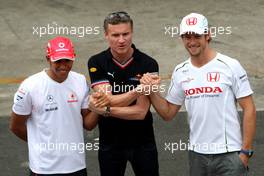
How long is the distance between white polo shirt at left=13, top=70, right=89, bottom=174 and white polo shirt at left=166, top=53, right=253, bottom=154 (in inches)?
38.2

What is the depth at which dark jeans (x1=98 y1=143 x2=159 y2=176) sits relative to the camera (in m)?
6.16

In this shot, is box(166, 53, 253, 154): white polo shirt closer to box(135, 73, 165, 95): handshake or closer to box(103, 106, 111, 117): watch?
box(135, 73, 165, 95): handshake

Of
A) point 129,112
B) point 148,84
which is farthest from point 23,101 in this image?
point 148,84

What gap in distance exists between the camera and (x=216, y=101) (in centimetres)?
557

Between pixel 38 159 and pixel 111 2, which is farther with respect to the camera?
pixel 111 2

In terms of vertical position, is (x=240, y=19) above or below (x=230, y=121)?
above

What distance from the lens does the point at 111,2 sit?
52.9 ft

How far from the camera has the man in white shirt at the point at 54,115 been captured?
567 centimetres

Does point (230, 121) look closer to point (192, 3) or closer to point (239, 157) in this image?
point (239, 157)

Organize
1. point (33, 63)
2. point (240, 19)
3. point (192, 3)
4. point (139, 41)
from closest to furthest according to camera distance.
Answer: point (33, 63)
point (139, 41)
point (240, 19)
point (192, 3)

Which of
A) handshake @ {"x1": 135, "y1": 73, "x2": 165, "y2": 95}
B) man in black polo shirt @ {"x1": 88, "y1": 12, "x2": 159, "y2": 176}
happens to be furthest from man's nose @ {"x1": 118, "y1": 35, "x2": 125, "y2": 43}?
handshake @ {"x1": 135, "y1": 73, "x2": 165, "y2": 95}

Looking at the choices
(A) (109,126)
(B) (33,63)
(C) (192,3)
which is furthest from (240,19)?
(A) (109,126)

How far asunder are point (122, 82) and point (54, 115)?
707 mm

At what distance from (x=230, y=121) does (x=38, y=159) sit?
161 centimetres
